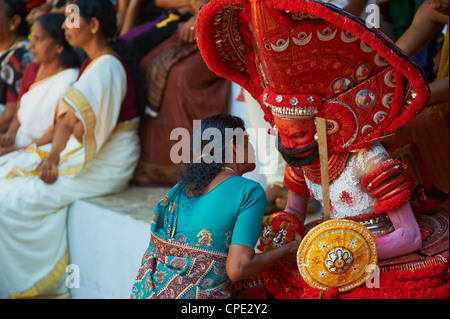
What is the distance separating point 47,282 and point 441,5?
285 centimetres

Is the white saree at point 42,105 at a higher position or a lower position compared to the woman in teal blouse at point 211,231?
lower

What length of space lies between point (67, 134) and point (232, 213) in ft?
6.76

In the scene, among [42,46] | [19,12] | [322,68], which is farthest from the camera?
[19,12]

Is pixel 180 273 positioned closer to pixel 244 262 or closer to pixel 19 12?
pixel 244 262

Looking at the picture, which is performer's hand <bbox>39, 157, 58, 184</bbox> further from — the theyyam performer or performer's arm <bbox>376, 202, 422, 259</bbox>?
performer's arm <bbox>376, 202, 422, 259</bbox>

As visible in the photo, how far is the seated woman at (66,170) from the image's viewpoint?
340cm

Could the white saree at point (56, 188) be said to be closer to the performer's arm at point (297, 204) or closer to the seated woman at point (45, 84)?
the seated woman at point (45, 84)

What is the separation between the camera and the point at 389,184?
1.71m

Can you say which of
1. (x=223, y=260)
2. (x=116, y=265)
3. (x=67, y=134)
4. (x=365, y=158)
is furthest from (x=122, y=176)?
(x=365, y=158)

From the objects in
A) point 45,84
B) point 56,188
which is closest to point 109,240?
point 56,188

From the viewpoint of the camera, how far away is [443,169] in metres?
2.60

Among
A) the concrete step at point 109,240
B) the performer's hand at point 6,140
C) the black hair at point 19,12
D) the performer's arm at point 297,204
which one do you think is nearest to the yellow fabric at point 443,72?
the performer's arm at point 297,204

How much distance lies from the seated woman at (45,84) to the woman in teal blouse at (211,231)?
2170mm
